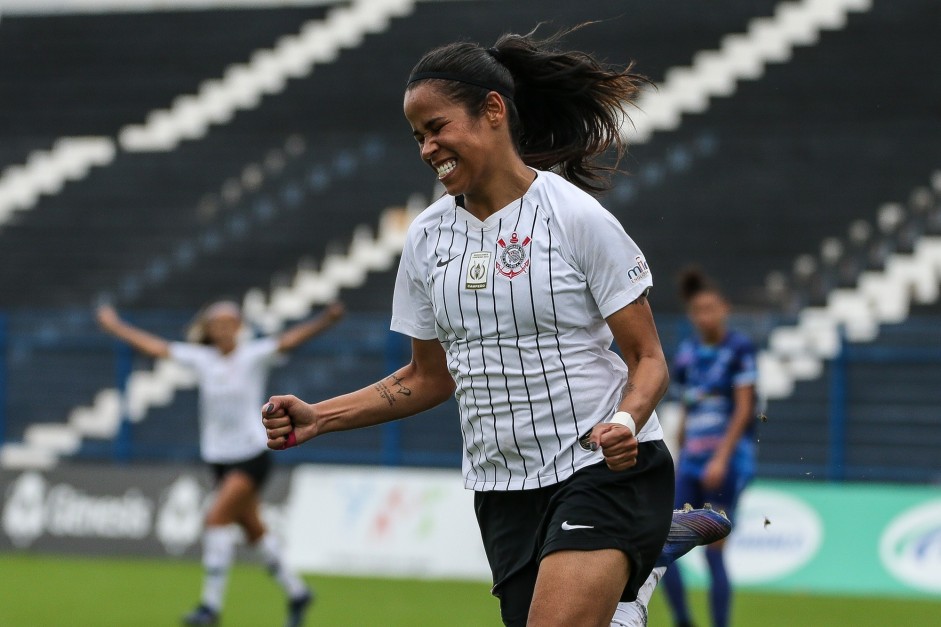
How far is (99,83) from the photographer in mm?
27969

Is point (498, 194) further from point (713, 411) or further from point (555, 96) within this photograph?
point (713, 411)

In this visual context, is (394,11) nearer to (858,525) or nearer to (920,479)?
(920,479)

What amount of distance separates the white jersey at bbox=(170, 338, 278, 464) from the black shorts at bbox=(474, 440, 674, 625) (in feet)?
23.3

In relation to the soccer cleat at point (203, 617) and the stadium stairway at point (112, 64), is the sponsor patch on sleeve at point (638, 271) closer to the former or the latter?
the soccer cleat at point (203, 617)

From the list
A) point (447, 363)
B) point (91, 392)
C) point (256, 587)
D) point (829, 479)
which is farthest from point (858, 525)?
point (91, 392)

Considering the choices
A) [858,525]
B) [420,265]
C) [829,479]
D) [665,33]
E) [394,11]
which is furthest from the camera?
[394,11]

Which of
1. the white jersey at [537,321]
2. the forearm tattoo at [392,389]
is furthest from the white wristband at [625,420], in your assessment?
the forearm tattoo at [392,389]

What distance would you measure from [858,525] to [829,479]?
2832 millimetres

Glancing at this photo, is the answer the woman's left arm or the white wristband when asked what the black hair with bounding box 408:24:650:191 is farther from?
the white wristband

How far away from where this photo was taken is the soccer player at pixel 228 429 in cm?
1129

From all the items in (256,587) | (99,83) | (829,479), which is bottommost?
(256,587)

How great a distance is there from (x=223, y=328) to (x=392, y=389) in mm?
7222

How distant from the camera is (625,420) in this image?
4.30m

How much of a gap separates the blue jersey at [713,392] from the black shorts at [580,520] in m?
5.12
